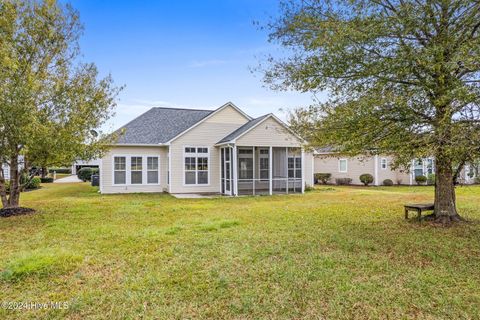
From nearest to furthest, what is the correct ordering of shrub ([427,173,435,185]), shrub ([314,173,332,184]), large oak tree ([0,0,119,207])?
large oak tree ([0,0,119,207]) < shrub ([427,173,435,185]) < shrub ([314,173,332,184])

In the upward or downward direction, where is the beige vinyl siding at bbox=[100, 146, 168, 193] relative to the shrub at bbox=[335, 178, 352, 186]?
upward

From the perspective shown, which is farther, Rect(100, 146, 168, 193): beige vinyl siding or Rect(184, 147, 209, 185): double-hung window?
Rect(184, 147, 209, 185): double-hung window

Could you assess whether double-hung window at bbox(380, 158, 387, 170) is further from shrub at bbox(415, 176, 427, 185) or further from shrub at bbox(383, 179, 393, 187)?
shrub at bbox(415, 176, 427, 185)

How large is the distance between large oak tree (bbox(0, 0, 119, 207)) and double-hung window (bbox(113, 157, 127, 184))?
714cm

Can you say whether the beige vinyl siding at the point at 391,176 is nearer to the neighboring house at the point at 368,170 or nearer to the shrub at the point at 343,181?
the neighboring house at the point at 368,170

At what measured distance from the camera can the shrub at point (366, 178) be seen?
83.5 feet

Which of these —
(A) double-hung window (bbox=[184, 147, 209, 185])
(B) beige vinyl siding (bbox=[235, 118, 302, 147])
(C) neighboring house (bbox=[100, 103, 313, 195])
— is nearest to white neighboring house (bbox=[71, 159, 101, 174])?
(C) neighboring house (bbox=[100, 103, 313, 195])

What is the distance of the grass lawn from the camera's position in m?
3.95

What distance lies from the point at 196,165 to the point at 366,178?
14.5 metres

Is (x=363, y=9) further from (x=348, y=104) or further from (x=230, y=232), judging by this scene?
(x=230, y=232)

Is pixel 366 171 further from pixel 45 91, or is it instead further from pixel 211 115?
pixel 45 91

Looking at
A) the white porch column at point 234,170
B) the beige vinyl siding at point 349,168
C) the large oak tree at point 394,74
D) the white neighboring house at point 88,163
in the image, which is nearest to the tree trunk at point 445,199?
the large oak tree at point 394,74

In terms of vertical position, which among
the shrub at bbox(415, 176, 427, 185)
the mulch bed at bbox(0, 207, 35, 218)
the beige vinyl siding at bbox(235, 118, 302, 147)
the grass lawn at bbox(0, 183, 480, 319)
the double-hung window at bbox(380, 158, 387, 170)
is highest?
the beige vinyl siding at bbox(235, 118, 302, 147)

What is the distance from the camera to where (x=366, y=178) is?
25453mm
